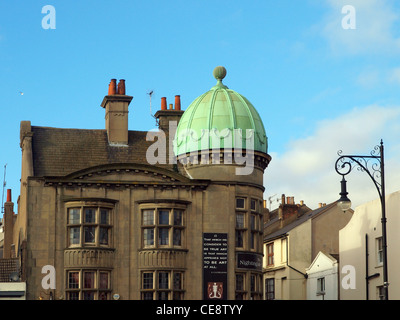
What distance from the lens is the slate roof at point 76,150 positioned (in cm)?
5228

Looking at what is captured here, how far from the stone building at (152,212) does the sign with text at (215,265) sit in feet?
0.18

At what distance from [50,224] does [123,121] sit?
9.11 m

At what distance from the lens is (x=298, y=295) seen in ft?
236

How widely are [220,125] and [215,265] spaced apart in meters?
8.06

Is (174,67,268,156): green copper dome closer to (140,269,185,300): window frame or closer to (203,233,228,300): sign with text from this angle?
(203,233,228,300): sign with text

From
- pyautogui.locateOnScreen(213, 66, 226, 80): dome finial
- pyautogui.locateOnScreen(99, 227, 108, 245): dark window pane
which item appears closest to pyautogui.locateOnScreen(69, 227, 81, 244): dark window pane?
pyautogui.locateOnScreen(99, 227, 108, 245): dark window pane

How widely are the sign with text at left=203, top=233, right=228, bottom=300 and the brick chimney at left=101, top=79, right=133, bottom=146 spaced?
28.5 ft

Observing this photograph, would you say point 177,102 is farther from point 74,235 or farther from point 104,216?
point 74,235

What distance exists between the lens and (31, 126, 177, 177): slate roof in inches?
2058

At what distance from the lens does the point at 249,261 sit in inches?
2029

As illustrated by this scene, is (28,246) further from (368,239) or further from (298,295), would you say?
(298,295)
